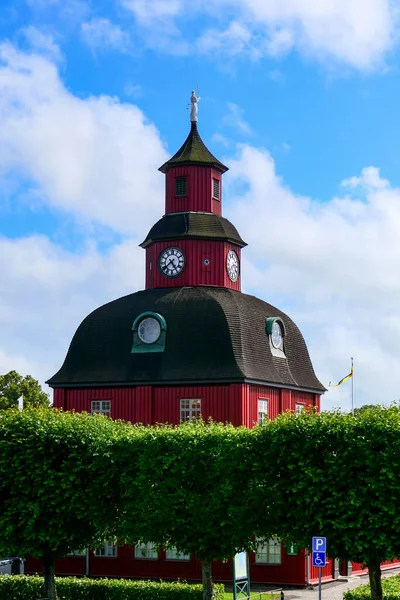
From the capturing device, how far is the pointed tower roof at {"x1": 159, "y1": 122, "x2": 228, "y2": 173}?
Result: 54.7m

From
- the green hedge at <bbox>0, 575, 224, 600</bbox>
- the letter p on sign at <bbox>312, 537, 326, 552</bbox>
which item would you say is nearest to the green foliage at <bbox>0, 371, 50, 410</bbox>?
the green hedge at <bbox>0, 575, 224, 600</bbox>

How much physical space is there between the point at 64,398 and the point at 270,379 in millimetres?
11284

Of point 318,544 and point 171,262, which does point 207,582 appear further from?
point 171,262

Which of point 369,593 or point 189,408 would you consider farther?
point 189,408

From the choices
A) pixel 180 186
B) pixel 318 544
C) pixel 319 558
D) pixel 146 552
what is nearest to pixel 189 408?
pixel 146 552

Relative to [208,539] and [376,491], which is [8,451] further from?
[376,491]

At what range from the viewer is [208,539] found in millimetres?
34750

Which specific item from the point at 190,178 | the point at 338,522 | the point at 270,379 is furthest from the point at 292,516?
the point at 190,178

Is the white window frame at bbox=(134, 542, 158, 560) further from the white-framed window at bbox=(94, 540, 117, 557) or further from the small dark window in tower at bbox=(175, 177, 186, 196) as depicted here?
the small dark window in tower at bbox=(175, 177, 186, 196)

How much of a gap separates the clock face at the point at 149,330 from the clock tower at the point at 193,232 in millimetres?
3932

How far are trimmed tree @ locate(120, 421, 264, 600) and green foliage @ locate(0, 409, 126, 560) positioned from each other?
0.93 metres

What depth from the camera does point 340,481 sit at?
32625 mm

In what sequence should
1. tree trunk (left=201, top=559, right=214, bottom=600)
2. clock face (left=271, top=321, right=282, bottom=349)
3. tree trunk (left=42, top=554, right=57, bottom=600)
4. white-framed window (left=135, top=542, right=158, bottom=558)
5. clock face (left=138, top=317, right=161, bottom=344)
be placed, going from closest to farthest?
tree trunk (left=201, top=559, right=214, bottom=600), tree trunk (left=42, top=554, right=57, bottom=600), white-framed window (left=135, top=542, right=158, bottom=558), clock face (left=138, top=317, right=161, bottom=344), clock face (left=271, top=321, right=282, bottom=349)

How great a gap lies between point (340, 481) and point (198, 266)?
874 inches
